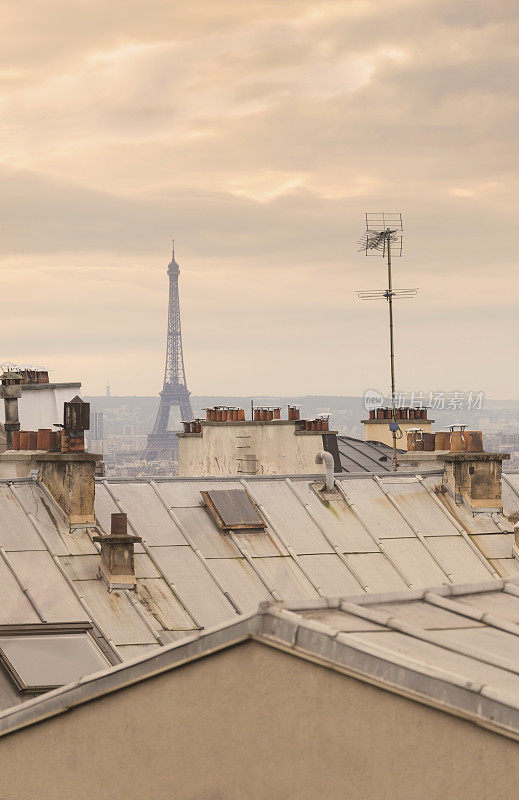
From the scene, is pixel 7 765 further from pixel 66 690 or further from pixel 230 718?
pixel 230 718

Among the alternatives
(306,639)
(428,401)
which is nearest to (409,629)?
(306,639)

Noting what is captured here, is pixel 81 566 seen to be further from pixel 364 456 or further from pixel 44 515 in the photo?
pixel 364 456

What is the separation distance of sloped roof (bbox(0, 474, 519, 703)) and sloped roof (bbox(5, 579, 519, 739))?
11.9m

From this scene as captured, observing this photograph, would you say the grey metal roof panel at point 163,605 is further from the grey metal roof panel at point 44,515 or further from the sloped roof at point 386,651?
the sloped roof at point 386,651

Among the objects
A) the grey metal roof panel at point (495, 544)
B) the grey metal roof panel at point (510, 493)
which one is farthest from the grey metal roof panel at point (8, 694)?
the grey metal roof panel at point (510, 493)

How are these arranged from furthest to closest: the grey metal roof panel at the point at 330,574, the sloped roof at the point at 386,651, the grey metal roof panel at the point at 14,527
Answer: the grey metal roof panel at the point at 330,574 → the grey metal roof panel at the point at 14,527 → the sloped roof at the point at 386,651

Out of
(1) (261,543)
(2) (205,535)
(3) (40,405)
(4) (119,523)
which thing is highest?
(3) (40,405)

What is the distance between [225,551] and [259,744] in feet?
65.2

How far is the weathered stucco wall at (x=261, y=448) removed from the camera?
53.8 meters

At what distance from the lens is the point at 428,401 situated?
2469 inches

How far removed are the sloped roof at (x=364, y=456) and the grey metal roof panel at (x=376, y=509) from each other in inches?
772

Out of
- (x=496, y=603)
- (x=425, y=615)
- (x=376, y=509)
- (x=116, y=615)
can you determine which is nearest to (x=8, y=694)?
(x=116, y=615)

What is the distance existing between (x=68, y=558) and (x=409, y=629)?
56.9ft

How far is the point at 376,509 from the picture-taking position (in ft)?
121
